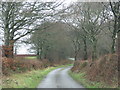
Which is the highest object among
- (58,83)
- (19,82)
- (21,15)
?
(21,15)

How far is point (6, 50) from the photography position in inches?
681

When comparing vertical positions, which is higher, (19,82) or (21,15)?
(21,15)

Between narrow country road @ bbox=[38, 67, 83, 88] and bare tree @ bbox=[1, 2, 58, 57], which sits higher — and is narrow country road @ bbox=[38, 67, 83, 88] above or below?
below

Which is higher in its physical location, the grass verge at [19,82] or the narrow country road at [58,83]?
the grass verge at [19,82]

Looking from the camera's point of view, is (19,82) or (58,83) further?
(58,83)

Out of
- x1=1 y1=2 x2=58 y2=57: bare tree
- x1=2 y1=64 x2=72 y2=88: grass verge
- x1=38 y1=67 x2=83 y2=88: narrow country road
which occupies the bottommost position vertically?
x1=38 y1=67 x2=83 y2=88: narrow country road

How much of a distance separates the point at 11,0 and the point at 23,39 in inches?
249

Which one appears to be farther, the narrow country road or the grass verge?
the narrow country road

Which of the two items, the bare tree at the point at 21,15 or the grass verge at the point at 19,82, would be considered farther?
the bare tree at the point at 21,15

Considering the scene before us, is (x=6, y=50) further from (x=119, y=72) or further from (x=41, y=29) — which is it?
(x=119, y=72)

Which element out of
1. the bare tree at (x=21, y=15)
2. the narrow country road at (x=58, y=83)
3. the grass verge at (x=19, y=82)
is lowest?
the narrow country road at (x=58, y=83)

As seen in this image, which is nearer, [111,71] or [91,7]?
[111,71]

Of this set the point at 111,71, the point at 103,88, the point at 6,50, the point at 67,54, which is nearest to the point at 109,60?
the point at 111,71

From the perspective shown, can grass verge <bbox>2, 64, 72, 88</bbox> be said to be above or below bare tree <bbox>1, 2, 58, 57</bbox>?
below
